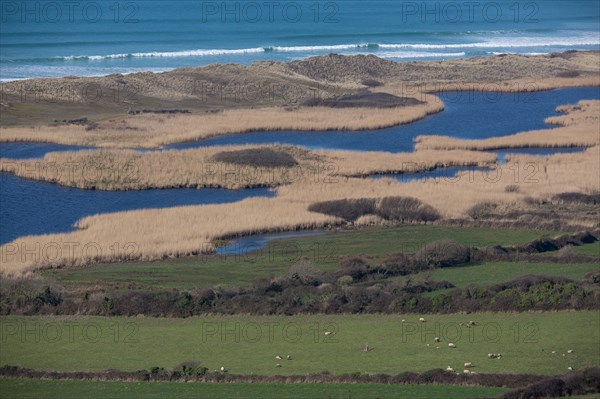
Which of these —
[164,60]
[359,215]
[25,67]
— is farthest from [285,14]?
[359,215]

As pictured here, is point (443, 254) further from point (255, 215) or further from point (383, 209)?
point (255, 215)

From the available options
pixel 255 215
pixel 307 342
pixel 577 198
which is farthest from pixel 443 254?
pixel 577 198

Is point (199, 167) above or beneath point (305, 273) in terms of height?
above

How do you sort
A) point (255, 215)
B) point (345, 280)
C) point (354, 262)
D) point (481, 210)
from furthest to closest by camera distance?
1. point (481, 210)
2. point (255, 215)
3. point (354, 262)
4. point (345, 280)

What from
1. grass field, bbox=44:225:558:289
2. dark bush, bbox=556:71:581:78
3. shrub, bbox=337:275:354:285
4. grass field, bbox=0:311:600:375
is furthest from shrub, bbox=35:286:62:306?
dark bush, bbox=556:71:581:78

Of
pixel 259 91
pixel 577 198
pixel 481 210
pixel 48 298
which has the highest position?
pixel 259 91

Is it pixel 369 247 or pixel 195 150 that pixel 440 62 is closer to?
pixel 195 150
